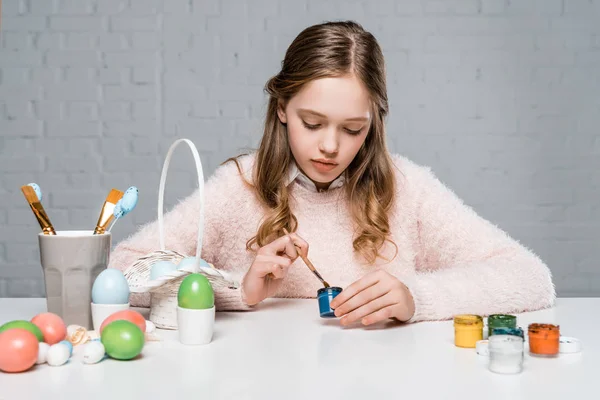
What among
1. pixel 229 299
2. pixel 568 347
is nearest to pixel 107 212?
pixel 229 299

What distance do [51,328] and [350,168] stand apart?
799mm

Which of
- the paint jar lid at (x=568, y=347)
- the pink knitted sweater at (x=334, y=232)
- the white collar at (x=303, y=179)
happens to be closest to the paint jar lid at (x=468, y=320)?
the paint jar lid at (x=568, y=347)

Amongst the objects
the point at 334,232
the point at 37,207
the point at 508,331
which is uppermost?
the point at 37,207

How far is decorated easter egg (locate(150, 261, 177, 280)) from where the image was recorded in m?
0.98

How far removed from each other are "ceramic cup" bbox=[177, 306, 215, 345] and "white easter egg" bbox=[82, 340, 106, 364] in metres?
0.12

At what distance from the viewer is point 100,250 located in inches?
38.8

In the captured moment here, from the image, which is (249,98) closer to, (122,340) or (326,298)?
(326,298)

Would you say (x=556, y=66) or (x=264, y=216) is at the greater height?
(x=556, y=66)

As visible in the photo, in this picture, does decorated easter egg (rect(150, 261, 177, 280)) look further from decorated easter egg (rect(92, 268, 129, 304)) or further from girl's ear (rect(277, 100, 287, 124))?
girl's ear (rect(277, 100, 287, 124))

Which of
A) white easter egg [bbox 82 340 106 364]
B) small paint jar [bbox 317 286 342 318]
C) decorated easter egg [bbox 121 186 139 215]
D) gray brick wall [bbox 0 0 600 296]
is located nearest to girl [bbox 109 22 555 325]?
small paint jar [bbox 317 286 342 318]

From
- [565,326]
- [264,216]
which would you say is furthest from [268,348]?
[264,216]

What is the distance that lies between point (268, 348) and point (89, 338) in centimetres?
24

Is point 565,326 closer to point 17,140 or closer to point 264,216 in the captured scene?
point 264,216

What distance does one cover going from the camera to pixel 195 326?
890 mm
